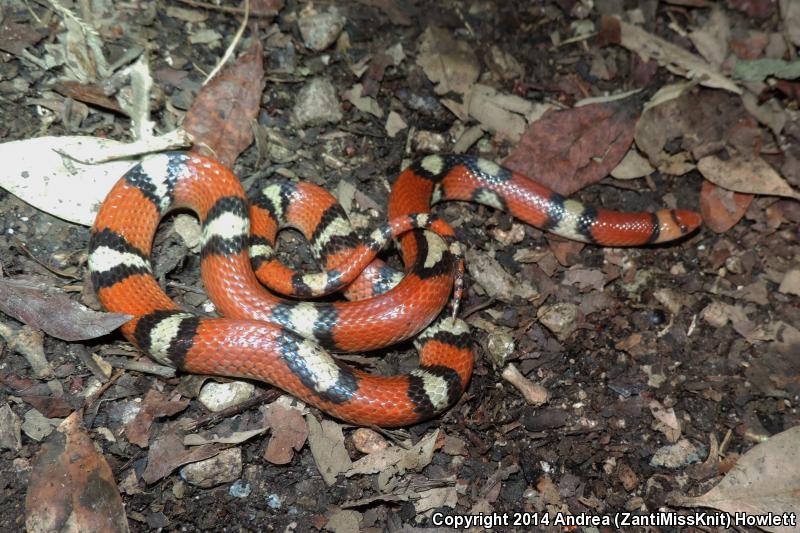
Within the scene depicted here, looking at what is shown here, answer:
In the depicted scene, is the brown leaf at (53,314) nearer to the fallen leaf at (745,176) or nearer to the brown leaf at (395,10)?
the brown leaf at (395,10)

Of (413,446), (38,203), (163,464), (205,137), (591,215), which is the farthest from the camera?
(591,215)

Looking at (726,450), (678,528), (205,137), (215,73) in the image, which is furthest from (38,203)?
(726,450)

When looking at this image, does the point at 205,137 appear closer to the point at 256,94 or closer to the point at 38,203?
the point at 256,94

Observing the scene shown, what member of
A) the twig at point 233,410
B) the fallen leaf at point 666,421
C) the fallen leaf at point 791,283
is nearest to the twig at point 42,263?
the twig at point 233,410

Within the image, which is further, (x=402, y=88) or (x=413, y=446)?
(x=402, y=88)

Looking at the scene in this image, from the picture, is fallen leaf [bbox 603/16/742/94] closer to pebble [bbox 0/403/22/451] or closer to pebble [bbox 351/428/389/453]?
pebble [bbox 351/428/389/453]

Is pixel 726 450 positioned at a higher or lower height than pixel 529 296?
lower
